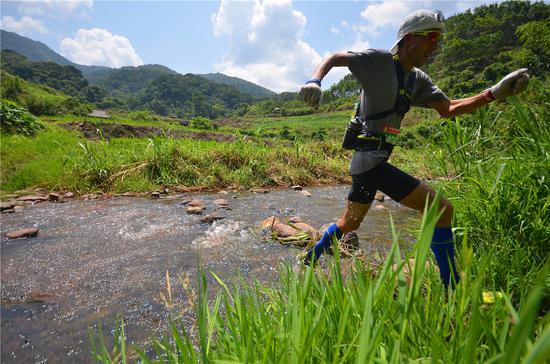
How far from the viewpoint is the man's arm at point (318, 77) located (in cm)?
212

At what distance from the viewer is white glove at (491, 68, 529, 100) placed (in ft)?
8.11

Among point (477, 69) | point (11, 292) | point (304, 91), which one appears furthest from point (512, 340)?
point (477, 69)

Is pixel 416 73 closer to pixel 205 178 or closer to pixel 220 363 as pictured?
pixel 220 363

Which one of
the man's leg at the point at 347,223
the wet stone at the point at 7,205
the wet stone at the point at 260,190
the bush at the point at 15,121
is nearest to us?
the man's leg at the point at 347,223

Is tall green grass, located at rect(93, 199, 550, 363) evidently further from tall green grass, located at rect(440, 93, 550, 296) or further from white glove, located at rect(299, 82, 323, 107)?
white glove, located at rect(299, 82, 323, 107)

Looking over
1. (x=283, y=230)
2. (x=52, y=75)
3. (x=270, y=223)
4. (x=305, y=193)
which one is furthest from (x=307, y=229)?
(x=52, y=75)

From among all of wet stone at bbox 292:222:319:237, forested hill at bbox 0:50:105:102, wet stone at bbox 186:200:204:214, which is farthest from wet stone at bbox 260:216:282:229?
forested hill at bbox 0:50:105:102

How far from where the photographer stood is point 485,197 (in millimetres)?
2379

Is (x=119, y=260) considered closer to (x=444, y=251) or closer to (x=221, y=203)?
(x=221, y=203)

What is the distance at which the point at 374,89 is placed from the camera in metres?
2.57

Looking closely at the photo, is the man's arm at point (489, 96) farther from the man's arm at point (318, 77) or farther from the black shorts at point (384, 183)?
the man's arm at point (318, 77)

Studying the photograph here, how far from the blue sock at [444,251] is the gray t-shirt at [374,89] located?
73cm

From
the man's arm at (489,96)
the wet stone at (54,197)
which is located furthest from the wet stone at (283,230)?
the wet stone at (54,197)

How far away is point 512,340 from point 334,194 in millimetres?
7191
